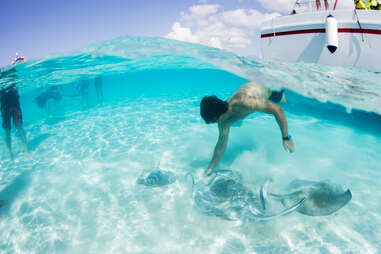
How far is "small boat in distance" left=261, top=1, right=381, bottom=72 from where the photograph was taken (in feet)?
24.6

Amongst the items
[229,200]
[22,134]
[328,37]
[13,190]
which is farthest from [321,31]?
[22,134]

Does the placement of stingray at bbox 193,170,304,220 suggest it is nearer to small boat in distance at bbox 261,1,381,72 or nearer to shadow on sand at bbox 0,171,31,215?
shadow on sand at bbox 0,171,31,215

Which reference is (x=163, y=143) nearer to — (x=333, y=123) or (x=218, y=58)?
(x=218, y=58)

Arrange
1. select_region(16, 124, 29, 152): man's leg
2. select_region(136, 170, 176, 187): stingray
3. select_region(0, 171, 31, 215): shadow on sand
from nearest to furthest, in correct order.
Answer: select_region(0, 171, 31, 215): shadow on sand → select_region(136, 170, 176, 187): stingray → select_region(16, 124, 29, 152): man's leg

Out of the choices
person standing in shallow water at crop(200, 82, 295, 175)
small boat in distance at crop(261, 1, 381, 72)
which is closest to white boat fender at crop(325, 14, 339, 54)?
small boat in distance at crop(261, 1, 381, 72)

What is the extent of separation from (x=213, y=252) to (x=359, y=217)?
9.79ft

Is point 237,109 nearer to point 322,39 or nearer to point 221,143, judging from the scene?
point 221,143

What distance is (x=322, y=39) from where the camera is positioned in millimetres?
8344

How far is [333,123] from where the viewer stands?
10.9 metres

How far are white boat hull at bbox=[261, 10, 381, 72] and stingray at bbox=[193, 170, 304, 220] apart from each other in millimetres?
7485

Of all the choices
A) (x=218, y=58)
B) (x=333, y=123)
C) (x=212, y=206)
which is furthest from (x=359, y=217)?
(x=333, y=123)

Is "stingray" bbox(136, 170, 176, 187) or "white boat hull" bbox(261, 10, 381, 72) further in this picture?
"white boat hull" bbox(261, 10, 381, 72)

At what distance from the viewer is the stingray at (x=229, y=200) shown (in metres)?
3.68

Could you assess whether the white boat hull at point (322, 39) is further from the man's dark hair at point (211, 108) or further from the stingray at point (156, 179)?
the stingray at point (156, 179)
